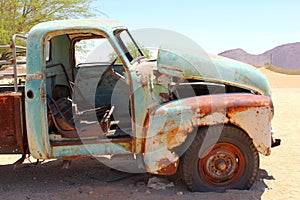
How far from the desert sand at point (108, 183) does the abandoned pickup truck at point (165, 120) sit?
0.86ft

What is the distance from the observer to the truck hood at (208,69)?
427cm

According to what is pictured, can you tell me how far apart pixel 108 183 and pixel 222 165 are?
144 centimetres

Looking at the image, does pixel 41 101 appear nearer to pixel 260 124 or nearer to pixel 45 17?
pixel 260 124

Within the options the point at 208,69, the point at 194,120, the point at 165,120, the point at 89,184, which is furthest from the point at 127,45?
the point at 89,184

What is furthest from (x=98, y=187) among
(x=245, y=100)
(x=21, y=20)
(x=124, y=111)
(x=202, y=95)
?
(x=21, y=20)

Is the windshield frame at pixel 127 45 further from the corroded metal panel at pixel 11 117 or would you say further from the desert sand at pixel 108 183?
the desert sand at pixel 108 183

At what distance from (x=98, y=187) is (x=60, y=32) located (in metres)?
1.87

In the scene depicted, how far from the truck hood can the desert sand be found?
45.0 inches

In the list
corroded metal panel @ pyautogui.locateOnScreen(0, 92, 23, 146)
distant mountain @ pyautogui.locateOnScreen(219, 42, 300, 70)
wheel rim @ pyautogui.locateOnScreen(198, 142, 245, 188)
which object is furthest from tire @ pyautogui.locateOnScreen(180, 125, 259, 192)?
distant mountain @ pyautogui.locateOnScreen(219, 42, 300, 70)

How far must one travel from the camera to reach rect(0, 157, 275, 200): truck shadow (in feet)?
14.1

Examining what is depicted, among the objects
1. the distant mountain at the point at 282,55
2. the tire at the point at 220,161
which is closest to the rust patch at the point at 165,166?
the tire at the point at 220,161

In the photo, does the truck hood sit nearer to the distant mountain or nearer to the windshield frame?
the windshield frame

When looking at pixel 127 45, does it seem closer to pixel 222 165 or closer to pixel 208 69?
pixel 208 69

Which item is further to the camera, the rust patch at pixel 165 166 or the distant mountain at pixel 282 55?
the distant mountain at pixel 282 55
